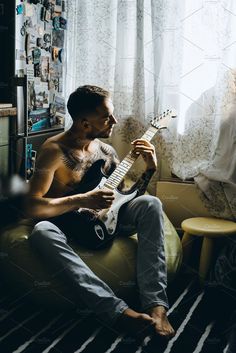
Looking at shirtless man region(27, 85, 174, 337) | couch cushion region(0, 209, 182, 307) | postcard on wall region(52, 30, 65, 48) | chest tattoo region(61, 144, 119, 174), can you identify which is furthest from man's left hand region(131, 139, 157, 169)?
postcard on wall region(52, 30, 65, 48)

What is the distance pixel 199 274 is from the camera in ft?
6.25

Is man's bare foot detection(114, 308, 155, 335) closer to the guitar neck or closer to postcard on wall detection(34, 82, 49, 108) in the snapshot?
the guitar neck

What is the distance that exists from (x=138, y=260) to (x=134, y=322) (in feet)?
0.78

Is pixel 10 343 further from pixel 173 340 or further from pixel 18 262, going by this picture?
pixel 173 340

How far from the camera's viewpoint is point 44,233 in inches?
61.5

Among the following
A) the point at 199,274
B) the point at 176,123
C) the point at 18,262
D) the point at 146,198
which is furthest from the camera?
the point at 176,123

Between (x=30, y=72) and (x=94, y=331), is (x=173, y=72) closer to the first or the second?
(x=30, y=72)

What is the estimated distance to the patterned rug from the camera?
4.66 ft

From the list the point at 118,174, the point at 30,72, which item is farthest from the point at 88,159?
the point at 30,72

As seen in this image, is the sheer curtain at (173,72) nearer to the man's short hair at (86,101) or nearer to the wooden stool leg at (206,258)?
the wooden stool leg at (206,258)

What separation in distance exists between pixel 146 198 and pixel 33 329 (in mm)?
561

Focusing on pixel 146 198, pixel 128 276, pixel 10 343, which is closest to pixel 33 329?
pixel 10 343

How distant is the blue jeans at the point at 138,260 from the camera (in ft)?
4.93

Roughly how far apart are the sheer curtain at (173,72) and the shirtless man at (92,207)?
38 cm
